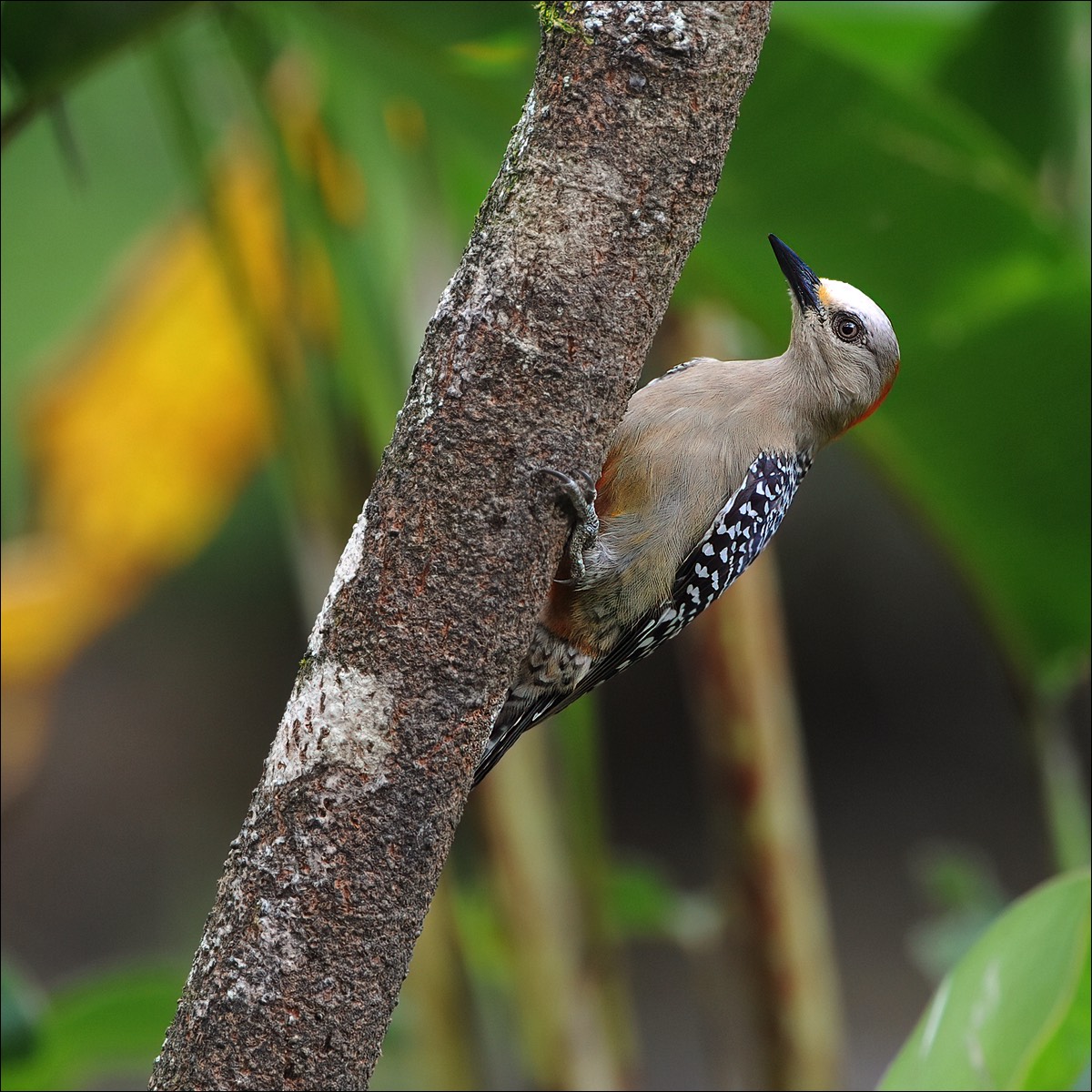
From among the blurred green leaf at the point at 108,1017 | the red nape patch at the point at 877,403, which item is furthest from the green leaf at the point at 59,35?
the blurred green leaf at the point at 108,1017

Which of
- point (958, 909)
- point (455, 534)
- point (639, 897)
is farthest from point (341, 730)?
point (958, 909)

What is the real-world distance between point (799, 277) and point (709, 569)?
62 cm

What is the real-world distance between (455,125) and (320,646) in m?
1.53

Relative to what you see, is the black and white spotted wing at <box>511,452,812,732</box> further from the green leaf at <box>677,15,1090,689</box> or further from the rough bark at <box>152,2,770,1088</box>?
the rough bark at <box>152,2,770,1088</box>

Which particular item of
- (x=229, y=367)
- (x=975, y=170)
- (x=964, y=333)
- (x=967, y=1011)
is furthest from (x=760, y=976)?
(x=229, y=367)

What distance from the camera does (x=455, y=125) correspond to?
2.45 meters

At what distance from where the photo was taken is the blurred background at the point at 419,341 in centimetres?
230

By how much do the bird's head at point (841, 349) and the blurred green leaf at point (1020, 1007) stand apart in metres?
1.03

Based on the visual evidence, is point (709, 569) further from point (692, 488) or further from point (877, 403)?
point (877, 403)

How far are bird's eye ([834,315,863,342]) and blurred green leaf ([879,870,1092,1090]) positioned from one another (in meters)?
1.13

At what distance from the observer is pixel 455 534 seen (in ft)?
4.14

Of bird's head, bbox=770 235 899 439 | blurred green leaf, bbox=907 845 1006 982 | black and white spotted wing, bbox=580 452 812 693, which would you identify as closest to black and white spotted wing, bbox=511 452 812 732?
black and white spotted wing, bbox=580 452 812 693

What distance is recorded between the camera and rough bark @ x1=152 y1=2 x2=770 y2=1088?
1236 millimetres

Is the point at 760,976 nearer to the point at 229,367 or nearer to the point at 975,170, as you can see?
the point at 975,170
